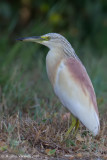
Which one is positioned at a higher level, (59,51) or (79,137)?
(59,51)

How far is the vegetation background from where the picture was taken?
5.70 metres

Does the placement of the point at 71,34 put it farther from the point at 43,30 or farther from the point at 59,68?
the point at 59,68

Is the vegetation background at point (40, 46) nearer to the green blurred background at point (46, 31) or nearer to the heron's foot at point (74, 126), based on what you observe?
the green blurred background at point (46, 31)

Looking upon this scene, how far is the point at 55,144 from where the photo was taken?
380 centimetres

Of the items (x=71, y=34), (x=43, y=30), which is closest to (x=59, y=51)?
(x=43, y=30)

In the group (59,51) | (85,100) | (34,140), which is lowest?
(34,140)

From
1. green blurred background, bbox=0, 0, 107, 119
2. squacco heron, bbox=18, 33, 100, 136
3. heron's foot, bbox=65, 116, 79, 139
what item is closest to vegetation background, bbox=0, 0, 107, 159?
green blurred background, bbox=0, 0, 107, 119

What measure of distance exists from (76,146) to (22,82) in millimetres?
2039

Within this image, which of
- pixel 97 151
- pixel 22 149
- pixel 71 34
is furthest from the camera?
pixel 71 34

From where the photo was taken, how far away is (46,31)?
7.93 m

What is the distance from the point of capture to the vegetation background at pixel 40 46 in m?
5.70

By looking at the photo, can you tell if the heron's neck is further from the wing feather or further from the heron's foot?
the heron's foot

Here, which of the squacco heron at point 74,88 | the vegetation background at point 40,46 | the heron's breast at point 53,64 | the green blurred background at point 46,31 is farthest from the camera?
the green blurred background at point 46,31

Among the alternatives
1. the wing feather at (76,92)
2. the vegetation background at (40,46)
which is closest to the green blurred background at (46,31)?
the vegetation background at (40,46)
